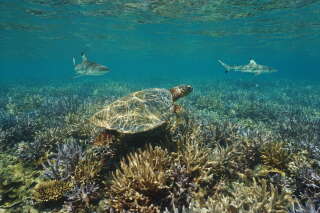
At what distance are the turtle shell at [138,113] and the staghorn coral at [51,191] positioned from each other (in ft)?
5.23

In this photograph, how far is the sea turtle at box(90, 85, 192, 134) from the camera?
4824mm

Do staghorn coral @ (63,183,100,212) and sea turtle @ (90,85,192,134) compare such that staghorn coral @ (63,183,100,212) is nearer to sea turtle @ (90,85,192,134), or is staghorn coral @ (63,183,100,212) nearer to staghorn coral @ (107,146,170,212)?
staghorn coral @ (107,146,170,212)

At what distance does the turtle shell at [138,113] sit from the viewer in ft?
15.8

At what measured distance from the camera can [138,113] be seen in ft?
17.0

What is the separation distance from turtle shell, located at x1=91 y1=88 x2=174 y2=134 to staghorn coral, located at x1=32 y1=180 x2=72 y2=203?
159cm

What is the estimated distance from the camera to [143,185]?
4.21 meters

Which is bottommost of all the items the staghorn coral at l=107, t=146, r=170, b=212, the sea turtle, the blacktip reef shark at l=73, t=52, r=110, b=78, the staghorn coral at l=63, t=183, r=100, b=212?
the staghorn coral at l=63, t=183, r=100, b=212

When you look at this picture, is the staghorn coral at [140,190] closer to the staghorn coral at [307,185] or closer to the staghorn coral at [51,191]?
the staghorn coral at [51,191]

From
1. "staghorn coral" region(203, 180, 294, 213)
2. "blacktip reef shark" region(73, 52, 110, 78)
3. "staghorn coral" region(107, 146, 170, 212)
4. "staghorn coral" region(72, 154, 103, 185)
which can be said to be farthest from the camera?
"blacktip reef shark" region(73, 52, 110, 78)

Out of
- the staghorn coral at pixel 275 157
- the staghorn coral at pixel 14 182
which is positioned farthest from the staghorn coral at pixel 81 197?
the staghorn coral at pixel 275 157

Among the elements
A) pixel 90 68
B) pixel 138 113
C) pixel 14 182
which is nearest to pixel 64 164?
pixel 14 182

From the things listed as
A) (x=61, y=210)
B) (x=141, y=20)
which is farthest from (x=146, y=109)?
(x=141, y=20)

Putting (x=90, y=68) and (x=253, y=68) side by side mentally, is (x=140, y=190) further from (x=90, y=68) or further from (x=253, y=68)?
(x=253, y=68)

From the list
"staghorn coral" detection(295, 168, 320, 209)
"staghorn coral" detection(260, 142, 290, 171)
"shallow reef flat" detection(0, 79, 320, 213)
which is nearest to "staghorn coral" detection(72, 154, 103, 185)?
"shallow reef flat" detection(0, 79, 320, 213)
